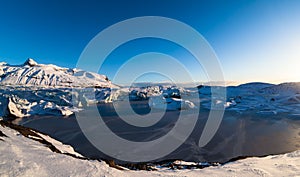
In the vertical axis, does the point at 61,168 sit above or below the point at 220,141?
above

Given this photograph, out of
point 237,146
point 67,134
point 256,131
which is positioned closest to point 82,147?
point 67,134

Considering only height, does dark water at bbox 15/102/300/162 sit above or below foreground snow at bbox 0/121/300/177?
below

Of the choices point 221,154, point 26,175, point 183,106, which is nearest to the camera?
point 26,175

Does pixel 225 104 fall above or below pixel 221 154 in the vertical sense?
above

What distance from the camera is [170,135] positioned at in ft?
33.1

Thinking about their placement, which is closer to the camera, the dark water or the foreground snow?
the foreground snow

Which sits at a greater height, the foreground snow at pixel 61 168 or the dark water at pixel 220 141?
the foreground snow at pixel 61 168

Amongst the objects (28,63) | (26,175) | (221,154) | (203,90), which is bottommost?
(221,154)

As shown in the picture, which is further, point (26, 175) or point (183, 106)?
point (183, 106)

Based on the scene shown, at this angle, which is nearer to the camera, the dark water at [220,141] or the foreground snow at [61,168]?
the foreground snow at [61,168]

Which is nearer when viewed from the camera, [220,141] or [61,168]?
[61,168]

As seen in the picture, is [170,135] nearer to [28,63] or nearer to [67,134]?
[67,134]

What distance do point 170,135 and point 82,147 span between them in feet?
15.5

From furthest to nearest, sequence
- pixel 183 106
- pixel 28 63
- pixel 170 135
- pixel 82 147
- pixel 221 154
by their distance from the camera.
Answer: pixel 28 63 < pixel 183 106 < pixel 170 135 < pixel 82 147 < pixel 221 154
